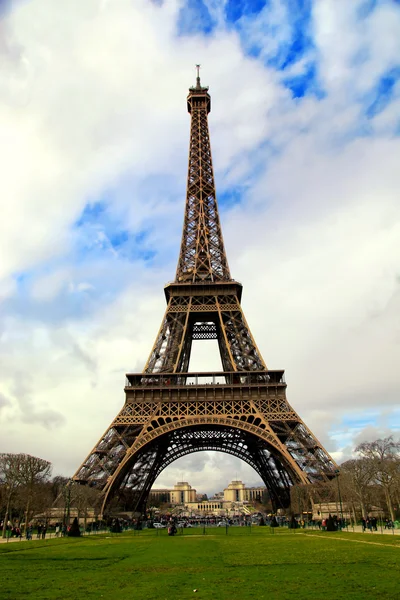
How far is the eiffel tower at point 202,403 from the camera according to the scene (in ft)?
155

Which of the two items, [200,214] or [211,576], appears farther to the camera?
[200,214]

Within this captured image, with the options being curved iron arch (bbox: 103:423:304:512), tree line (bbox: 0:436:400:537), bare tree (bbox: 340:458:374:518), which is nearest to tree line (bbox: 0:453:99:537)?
tree line (bbox: 0:436:400:537)

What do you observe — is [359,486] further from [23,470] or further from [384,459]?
[23,470]

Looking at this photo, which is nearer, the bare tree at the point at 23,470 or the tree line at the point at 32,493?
the tree line at the point at 32,493

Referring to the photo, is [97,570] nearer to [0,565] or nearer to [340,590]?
[0,565]

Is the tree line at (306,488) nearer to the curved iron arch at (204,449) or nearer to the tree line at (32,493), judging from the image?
the tree line at (32,493)

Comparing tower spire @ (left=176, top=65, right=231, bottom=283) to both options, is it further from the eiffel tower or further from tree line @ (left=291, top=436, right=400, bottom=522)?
tree line @ (left=291, top=436, right=400, bottom=522)

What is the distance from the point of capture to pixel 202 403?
51.8 m

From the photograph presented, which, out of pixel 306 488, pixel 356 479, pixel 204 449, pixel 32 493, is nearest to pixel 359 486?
pixel 356 479

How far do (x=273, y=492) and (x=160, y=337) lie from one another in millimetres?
29907

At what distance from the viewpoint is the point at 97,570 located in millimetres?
15961

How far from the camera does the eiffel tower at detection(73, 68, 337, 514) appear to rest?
47281mm

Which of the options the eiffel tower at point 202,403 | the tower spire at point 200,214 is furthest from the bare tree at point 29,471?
the tower spire at point 200,214

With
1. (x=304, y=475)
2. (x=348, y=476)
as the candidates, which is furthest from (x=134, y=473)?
(x=348, y=476)
